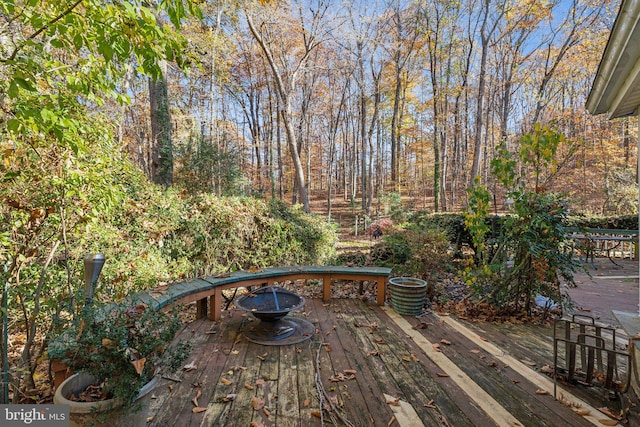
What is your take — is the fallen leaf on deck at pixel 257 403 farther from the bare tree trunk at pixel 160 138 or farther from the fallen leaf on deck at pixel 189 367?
the bare tree trunk at pixel 160 138

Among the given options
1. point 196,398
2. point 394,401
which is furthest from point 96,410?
point 394,401

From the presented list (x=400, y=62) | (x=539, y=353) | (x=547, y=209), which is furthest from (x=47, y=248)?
(x=400, y=62)

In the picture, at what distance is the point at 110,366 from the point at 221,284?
2.18m

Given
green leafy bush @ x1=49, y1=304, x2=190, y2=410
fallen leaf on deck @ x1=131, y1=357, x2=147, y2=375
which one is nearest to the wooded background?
green leafy bush @ x1=49, y1=304, x2=190, y2=410

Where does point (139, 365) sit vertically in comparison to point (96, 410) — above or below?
above

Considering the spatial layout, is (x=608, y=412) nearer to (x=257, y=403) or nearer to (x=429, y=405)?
(x=429, y=405)

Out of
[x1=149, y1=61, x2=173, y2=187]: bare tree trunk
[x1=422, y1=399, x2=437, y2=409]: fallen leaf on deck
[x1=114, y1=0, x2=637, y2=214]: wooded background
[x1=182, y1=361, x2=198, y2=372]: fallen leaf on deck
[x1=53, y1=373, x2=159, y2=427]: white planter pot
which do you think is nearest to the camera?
[x1=53, y1=373, x2=159, y2=427]: white planter pot

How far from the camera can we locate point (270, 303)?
11.1 feet

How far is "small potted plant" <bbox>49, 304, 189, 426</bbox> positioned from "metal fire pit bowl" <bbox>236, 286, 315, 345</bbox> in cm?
155

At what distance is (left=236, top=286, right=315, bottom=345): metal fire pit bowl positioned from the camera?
3143 millimetres

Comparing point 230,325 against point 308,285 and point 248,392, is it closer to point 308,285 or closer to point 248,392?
point 248,392

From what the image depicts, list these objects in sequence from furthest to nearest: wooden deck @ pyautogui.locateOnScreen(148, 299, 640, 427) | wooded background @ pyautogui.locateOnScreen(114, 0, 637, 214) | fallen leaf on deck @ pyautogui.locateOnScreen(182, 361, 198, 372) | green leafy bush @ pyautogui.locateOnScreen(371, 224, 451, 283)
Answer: wooded background @ pyautogui.locateOnScreen(114, 0, 637, 214), green leafy bush @ pyautogui.locateOnScreen(371, 224, 451, 283), fallen leaf on deck @ pyautogui.locateOnScreen(182, 361, 198, 372), wooden deck @ pyautogui.locateOnScreen(148, 299, 640, 427)

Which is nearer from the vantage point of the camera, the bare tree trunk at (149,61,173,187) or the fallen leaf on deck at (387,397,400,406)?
the fallen leaf on deck at (387,397,400,406)

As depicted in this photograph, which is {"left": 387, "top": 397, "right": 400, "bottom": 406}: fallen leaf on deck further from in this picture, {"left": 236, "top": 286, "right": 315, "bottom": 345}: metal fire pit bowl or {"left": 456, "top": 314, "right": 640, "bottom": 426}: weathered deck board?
{"left": 456, "top": 314, "right": 640, "bottom": 426}: weathered deck board
